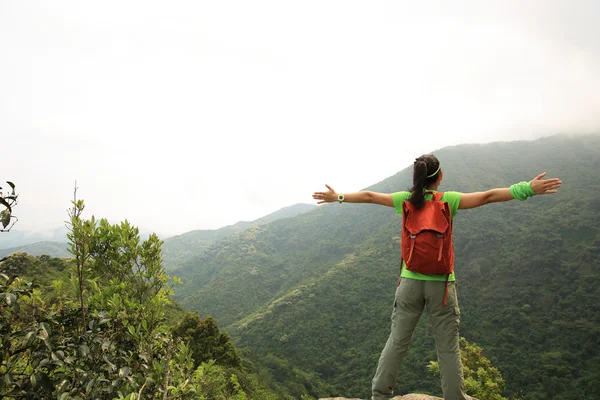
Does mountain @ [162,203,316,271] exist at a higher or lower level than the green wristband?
lower

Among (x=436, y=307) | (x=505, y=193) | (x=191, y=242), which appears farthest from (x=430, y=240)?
(x=191, y=242)

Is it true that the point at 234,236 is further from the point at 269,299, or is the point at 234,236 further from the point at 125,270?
the point at 125,270

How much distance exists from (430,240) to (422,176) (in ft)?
1.79

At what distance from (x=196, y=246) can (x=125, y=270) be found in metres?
159

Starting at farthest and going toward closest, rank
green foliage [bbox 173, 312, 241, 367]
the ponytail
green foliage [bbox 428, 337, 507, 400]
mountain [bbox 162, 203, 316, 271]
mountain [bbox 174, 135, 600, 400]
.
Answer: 1. mountain [bbox 162, 203, 316, 271]
2. mountain [bbox 174, 135, 600, 400]
3. green foliage [bbox 173, 312, 241, 367]
4. green foliage [bbox 428, 337, 507, 400]
5. the ponytail

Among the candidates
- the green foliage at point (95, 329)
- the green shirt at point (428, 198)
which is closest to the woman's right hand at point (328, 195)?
the green shirt at point (428, 198)

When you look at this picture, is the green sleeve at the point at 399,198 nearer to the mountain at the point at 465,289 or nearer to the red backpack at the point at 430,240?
the red backpack at the point at 430,240

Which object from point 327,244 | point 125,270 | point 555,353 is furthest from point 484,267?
point 125,270

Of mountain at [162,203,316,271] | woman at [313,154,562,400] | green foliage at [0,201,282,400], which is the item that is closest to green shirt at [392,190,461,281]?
woman at [313,154,562,400]

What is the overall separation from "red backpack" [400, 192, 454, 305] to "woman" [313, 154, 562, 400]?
0.24ft

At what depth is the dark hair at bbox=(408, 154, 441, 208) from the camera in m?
2.49

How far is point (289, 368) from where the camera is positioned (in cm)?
4306

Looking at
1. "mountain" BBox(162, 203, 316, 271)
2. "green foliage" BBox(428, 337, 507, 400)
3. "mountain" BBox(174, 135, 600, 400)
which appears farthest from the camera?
"mountain" BBox(162, 203, 316, 271)

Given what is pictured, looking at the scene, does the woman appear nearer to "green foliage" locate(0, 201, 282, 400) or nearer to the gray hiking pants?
the gray hiking pants
